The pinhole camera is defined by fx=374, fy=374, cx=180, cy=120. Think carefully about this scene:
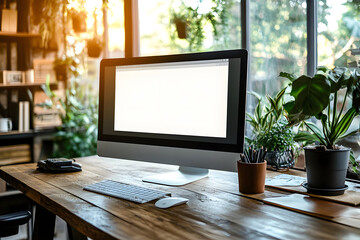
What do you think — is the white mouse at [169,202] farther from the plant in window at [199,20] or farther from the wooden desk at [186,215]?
the plant in window at [199,20]

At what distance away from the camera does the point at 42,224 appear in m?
1.64

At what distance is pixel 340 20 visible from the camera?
1835mm

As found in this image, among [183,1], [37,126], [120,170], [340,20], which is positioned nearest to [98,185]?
[120,170]

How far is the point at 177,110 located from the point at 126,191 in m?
0.41

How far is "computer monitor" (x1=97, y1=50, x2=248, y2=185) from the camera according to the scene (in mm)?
1389

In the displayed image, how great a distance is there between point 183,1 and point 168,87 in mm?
1324

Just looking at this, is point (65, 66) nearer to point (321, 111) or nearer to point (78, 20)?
point (78, 20)

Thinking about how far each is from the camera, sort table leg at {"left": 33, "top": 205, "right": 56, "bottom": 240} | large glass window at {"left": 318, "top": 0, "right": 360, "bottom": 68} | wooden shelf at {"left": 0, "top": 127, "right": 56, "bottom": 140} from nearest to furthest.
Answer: table leg at {"left": 33, "top": 205, "right": 56, "bottom": 240} < large glass window at {"left": 318, "top": 0, "right": 360, "bottom": 68} < wooden shelf at {"left": 0, "top": 127, "right": 56, "bottom": 140}

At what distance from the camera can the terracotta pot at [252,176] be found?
127cm

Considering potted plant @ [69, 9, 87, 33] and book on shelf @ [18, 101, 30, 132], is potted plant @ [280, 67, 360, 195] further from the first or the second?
book on shelf @ [18, 101, 30, 132]

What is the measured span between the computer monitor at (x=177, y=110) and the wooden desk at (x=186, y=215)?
12 centimetres

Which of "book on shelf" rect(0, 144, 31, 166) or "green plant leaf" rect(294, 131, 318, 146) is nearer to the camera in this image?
"green plant leaf" rect(294, 131, 318, 146)

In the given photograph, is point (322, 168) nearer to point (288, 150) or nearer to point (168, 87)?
point (288, 150)

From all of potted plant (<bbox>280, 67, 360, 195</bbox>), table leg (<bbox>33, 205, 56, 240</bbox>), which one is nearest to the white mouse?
potted plant (<bbox>280, 67, 360, 195</bbox>)
